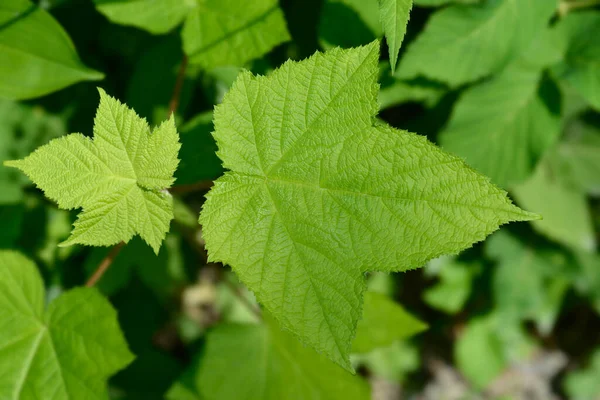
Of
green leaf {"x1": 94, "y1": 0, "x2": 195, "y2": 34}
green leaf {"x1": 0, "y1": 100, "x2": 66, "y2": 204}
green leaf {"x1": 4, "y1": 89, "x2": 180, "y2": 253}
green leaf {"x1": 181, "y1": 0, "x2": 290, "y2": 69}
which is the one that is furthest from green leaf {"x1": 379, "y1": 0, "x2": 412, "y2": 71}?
green leaf {"x1": 0, "y1": 100, "x2": 66, "y2": 204}

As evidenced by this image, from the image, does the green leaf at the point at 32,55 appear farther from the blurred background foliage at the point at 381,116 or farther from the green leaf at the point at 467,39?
the green leaf at the point at 467,39

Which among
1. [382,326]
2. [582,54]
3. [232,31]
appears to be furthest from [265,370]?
[582,54]

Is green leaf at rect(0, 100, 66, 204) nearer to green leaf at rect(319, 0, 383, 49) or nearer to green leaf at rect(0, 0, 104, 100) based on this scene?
green leaf at rect(0, 0, 104, 100)

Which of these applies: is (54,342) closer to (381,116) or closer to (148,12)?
(148,12)

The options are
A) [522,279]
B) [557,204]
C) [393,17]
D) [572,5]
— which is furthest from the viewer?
[522,279]

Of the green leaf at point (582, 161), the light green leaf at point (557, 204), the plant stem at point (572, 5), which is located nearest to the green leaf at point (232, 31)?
the plant stem at point (572, 5)

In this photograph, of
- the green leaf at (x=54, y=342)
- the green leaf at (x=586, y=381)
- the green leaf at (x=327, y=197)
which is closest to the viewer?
the green leaf at (x=327, y=197)
